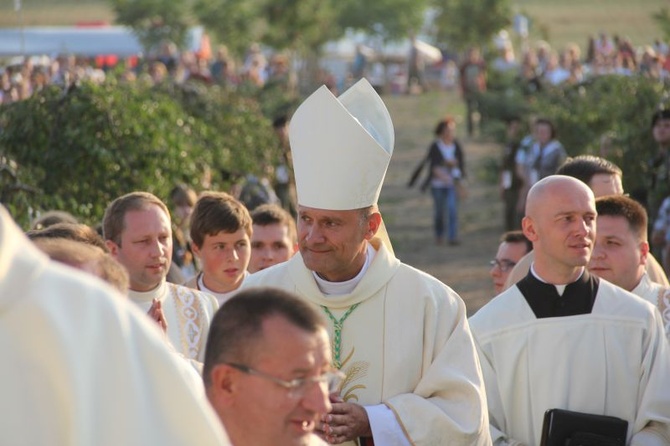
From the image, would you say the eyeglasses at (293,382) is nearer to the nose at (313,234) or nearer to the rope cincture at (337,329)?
the nose at (313,234)

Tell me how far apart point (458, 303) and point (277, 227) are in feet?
7.82

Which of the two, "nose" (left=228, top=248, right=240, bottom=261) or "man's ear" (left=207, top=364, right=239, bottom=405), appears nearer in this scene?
"man's ear" (left=207, top=364, right=239, bottom=405)

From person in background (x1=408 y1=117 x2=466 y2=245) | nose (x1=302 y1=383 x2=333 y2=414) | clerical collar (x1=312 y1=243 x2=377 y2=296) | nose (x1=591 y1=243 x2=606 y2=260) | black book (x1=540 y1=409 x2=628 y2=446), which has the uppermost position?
nose (x1=302 y1=383 x2=333 y2=414)

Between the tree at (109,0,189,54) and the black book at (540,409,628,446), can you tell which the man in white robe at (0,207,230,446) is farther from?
the tree at (109,0,189,54)

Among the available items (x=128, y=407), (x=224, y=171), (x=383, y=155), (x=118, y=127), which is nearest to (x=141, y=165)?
(x=118, y=127)

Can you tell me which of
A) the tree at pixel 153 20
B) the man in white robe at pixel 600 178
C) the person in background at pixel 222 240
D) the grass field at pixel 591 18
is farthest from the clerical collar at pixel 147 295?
the grass field at pixel 591 18

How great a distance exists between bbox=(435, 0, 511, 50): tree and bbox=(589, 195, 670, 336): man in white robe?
94.0ft

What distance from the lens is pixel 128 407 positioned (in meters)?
2.13

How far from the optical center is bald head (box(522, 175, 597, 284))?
5.41 meters

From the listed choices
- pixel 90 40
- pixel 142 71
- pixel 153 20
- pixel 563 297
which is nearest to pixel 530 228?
pixel 563 297

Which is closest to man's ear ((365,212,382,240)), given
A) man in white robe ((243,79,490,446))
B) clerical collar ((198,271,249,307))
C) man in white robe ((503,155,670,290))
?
man in white robe ((243,79,490,446))

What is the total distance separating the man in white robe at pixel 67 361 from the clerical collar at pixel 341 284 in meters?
2.95

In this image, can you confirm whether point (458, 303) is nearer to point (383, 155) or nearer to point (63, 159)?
point (383, 155)

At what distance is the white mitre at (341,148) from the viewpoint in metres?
5.14
